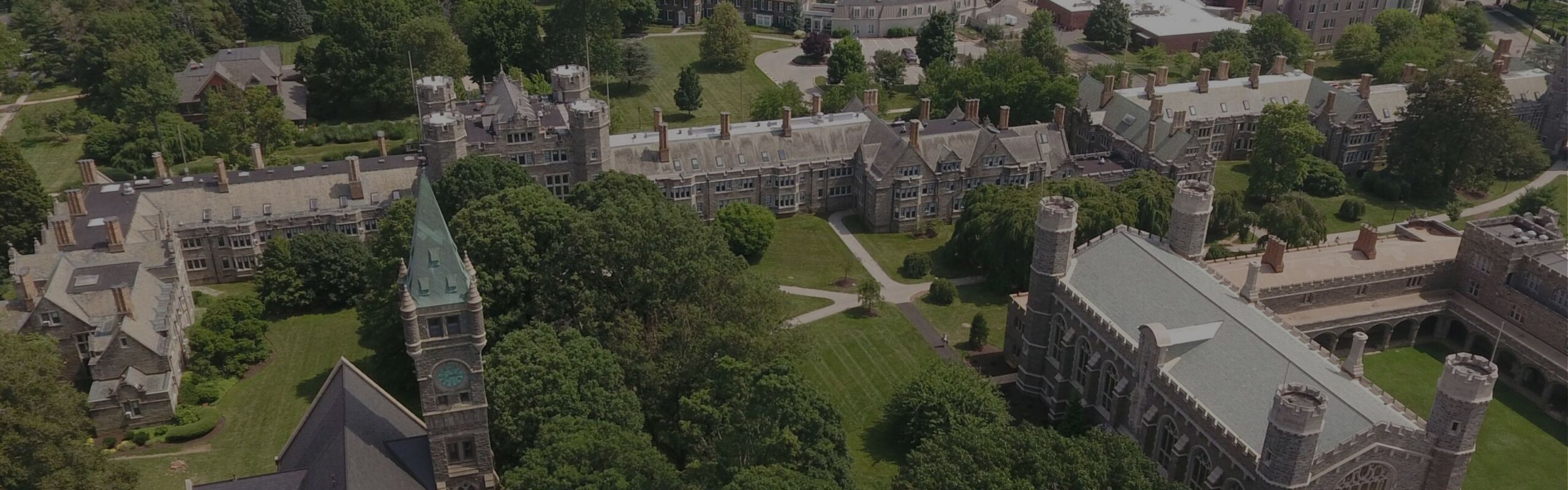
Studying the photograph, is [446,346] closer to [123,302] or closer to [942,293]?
[123,302]

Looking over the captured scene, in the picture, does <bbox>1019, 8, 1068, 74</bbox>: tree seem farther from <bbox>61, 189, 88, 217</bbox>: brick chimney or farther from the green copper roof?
<bbox>61, 189, 88, 217</bbox>: brick chimney

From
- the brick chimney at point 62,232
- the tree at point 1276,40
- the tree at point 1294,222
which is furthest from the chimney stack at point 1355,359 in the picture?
the tree at point 1276,40

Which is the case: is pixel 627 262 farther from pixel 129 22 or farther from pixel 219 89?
pixel 129 22

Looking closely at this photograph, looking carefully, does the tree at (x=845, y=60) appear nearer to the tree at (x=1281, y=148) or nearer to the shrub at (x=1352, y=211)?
the tree at (x=1281, y=148)

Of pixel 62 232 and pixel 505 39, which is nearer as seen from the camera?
pixel 62 232

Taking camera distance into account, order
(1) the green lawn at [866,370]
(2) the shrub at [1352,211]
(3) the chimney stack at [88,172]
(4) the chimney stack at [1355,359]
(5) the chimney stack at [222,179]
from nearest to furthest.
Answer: (4) the chimney stack at [1355,359], (1) the green lawn at [866,370], (5) the chimney stack at [222,179], (3) the chimney stack at [88,172], (2) the shrub at [1352,211]

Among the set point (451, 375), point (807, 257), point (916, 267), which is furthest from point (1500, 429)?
point (451, 375)

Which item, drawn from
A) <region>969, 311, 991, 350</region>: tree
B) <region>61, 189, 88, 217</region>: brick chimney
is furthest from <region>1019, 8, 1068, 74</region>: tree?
<region>61, 189, 88, 217</region>: brick chimney
